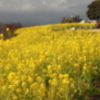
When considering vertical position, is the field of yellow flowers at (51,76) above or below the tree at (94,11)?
below

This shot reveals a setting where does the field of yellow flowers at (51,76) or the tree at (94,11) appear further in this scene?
the tree at (94,11)

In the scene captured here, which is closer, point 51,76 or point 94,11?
point 51,76

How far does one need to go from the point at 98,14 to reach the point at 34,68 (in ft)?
125

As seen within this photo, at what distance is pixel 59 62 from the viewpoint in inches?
273

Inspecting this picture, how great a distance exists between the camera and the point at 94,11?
44.3 m

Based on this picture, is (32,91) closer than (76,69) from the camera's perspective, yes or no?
Yes

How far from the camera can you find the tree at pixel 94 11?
4388 cm

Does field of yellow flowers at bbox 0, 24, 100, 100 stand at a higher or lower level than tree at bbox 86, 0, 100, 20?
lower

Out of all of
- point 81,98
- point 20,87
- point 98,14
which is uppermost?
point 98,14

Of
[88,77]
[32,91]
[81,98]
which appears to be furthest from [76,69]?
[32,91]

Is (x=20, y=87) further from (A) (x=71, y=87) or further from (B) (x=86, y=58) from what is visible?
(B) (x=86, y=58)

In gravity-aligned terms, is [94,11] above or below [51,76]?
above

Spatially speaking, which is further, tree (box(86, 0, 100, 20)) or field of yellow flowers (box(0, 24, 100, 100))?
tree (box(86, 0, 100, 20))

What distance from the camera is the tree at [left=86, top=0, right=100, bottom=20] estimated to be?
4388 cm
